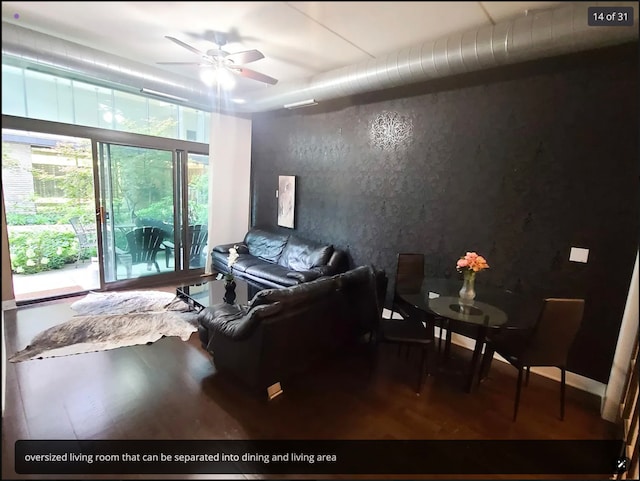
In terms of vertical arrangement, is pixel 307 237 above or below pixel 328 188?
below

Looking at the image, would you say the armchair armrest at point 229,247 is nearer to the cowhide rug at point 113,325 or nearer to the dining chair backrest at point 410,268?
the cowhide rug at point 113,325

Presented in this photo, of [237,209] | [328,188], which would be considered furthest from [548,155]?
[237,209]

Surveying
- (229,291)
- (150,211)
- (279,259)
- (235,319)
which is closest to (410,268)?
(235,319)

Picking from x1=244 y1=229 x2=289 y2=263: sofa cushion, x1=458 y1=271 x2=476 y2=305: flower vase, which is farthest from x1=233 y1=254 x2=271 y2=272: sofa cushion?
x1=458 y1=271 x2=476 y2=305: flower vase

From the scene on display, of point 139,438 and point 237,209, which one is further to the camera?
point 237,209

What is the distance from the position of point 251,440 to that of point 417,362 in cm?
168

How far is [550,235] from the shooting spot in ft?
9.17

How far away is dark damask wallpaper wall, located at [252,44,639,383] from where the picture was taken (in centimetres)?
249

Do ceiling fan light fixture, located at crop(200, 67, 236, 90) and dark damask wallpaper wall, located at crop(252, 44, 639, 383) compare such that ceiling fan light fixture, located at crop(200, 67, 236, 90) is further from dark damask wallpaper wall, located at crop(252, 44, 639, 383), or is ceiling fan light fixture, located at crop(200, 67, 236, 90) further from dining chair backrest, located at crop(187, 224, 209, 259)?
dining chair backrest, located at crop(187, 224, 209, 259)

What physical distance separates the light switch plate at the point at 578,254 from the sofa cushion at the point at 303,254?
8.47 feet

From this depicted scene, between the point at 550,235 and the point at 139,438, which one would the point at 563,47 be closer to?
the point at 550,235

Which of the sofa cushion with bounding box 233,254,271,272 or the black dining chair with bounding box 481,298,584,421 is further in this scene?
the sofa cushion with bounding box 233,254,271,272

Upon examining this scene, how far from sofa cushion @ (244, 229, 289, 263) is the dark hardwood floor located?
88.4 inches

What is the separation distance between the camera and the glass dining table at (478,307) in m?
2.31
